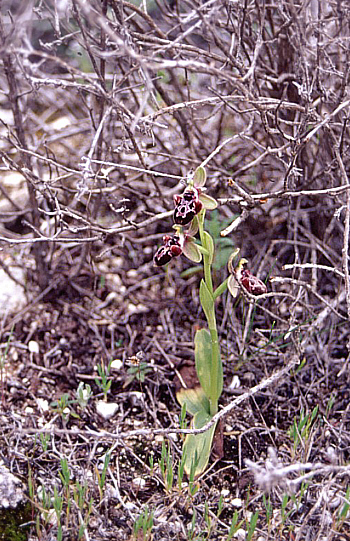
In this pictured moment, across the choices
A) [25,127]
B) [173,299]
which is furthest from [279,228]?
[25,127]

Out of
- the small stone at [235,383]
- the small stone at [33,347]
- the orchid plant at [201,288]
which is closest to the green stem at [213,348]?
the orchid plant at [201,288]

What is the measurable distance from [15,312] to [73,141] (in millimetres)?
1085

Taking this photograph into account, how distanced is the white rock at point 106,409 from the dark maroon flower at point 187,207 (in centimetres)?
91

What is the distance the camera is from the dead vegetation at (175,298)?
6.29 feet

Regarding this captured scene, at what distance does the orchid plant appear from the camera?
1786mm

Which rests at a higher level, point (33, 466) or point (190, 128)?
point (190, 128)

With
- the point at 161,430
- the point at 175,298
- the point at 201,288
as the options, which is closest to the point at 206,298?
the point at 201,288

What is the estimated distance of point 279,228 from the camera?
286cm

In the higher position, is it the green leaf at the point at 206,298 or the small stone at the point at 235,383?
the green leaf at the point at 206,298

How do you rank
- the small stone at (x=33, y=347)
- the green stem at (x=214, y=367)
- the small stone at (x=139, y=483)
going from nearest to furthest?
the green stem at (x=214, y=367) → the small stone at (x=139, y=483) → the small stone at (x=33, y=347)

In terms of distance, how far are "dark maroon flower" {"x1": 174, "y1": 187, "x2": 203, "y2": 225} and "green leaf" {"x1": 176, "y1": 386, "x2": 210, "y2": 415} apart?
713mm

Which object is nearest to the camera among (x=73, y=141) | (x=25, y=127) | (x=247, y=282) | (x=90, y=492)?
(x=247, y=282)

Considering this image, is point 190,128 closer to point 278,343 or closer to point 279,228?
point 279,228

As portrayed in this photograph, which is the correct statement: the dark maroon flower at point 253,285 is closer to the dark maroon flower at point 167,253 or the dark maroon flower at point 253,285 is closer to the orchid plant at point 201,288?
the orchid plant at point 201,288
